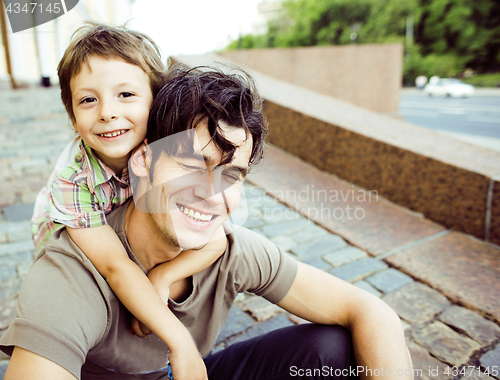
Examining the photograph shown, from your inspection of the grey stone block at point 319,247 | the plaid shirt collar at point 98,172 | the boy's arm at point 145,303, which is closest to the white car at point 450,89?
the grey stone block at point 319,247

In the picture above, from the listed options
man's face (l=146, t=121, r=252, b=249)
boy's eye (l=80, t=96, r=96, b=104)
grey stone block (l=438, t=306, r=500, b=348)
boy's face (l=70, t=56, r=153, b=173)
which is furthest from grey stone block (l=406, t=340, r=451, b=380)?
boy's eye (l=80, t=96, r=96, b=104)

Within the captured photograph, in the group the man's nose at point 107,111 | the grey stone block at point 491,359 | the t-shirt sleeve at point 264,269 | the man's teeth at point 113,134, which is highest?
the man's nose at point 107,111

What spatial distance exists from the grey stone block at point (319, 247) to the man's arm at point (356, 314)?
1299 mm

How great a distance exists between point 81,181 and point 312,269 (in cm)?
98

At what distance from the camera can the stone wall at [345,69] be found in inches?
347

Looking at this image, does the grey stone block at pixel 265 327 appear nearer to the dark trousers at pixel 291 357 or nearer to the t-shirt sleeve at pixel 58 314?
the dark trousers at pixel 291 357

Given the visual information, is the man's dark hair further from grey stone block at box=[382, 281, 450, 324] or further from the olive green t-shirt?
grey stone block at box=[382, 281, 450, 324]

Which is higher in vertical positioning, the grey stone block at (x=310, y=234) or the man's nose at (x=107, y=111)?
the man's nose at (x=107, y=111)

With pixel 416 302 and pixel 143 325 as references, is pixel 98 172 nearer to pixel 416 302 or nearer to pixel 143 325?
pixel 143 325

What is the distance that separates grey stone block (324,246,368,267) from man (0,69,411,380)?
1.26m

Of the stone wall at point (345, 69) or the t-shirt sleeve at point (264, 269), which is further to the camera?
the stone wall at point (345, 69)

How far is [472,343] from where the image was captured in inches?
74.2

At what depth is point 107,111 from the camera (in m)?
1.39

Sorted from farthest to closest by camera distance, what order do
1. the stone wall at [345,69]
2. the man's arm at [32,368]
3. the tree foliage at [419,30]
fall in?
the tree foliage at [419,30] < the stone wall at [345,69] < the man's arm at [32,368]
